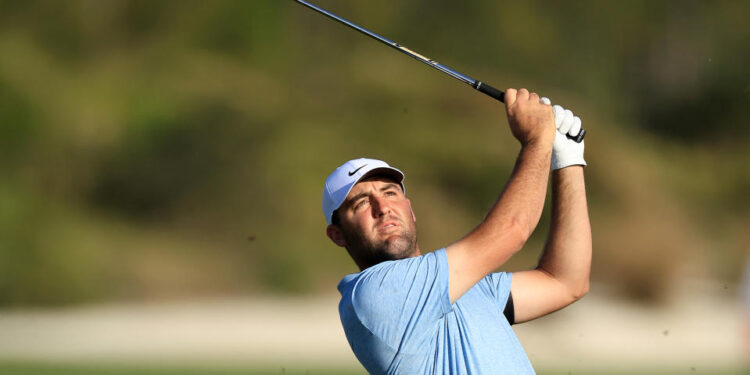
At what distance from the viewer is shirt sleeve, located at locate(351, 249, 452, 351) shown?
6.40 feet

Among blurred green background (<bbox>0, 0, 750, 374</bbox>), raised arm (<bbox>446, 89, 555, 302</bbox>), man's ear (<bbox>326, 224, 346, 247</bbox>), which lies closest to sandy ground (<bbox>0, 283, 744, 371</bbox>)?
blurred green background (<bbox>0, 0, 750, 374</bbox>)

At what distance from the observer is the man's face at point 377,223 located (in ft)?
7.17

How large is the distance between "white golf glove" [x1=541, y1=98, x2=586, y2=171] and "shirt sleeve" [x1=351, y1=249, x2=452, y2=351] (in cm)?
47

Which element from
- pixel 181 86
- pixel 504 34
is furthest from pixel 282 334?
pixel 504 34

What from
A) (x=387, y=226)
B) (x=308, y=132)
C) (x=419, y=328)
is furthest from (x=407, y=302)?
(x=308, y=132)

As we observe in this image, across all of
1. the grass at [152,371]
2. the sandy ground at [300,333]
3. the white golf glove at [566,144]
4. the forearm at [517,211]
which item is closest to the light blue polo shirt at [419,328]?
the forearm at [517,211]

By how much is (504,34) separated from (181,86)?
4849mm

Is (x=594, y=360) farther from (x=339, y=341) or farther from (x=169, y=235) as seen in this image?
(x=169, y=235)

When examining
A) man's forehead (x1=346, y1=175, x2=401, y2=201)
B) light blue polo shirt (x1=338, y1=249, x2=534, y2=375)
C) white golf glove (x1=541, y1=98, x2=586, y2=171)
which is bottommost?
light blue polo shirt (x1=338, y1=249, x2=534, y2=375)

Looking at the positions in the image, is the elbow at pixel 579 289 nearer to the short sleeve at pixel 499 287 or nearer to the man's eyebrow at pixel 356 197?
the short sleeve at pixel 499 287

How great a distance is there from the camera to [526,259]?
35.1ft

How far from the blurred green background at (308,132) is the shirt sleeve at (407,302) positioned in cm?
870

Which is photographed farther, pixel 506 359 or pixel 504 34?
pixel 504 34

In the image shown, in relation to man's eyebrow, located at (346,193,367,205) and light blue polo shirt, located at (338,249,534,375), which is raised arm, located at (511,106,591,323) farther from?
man's eyebrow, located at (346,193,367,205)
